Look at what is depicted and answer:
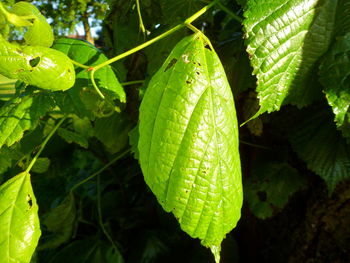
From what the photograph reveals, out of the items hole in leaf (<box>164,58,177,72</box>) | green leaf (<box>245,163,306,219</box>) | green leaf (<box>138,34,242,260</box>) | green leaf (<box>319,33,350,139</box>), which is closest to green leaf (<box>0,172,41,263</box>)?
green leaf (<box>138,34,242,260</box>)

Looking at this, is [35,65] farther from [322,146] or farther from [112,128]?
[322,146]

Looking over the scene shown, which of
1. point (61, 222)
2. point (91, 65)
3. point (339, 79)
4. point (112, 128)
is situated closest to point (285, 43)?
point (339, 79)

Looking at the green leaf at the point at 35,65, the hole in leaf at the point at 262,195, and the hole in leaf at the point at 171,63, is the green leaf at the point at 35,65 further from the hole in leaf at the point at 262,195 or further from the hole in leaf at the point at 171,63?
the hole in leaf at the point at 262,195

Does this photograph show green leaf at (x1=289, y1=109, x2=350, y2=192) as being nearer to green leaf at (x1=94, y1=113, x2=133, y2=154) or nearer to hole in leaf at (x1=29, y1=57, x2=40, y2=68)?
green leaf at (x1=94, y1=113, x2=133, y2=154)

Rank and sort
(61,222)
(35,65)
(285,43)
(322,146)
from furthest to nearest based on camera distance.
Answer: (61,222)
(322,146)
(285,43)
(35,65)

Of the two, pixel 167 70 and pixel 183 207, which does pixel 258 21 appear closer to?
pixel 167 70

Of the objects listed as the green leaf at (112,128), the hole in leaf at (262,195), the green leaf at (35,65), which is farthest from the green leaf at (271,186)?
the green leaf at (35,65)

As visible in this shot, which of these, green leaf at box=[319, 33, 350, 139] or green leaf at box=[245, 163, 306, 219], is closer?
green leaf at box=[319, 33, 350, 139]

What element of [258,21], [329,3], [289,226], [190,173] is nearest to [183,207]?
[190,173]
